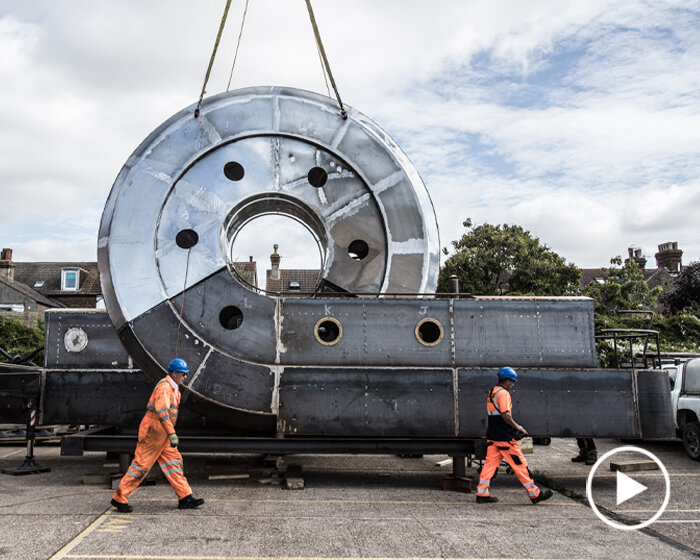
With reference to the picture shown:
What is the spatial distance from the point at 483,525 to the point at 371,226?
4.21m

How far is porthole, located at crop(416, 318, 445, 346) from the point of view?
8.24 meters

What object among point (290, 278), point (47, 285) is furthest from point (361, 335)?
point (47, 285)

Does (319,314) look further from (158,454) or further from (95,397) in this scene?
(95,397)

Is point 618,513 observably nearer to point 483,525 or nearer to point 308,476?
point 483,525

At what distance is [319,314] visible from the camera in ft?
27.0

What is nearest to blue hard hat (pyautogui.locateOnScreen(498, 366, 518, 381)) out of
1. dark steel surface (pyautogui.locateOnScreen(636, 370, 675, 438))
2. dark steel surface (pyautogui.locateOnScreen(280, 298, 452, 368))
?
dark steel surface (pyautogui.locateOnScreen(280, 298, 452, 368))

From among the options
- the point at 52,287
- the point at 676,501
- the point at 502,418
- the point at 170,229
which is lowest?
the point at 676,501

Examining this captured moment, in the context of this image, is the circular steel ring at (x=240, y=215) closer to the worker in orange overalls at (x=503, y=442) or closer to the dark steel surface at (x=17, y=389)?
the worker in orange overalls at (x=503, y=442)

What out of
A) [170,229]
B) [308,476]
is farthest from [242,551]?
[170,229]

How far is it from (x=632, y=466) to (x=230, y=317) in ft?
20.9

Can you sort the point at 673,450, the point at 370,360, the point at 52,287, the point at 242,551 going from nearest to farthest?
the point at 242,551
the point at 370,360
the point at 673,450
the point at 52,287

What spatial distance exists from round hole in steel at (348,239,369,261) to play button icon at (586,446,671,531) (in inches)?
162

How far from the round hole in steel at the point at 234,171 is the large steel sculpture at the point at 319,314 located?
0.02 metres

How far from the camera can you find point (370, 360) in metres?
8.16
